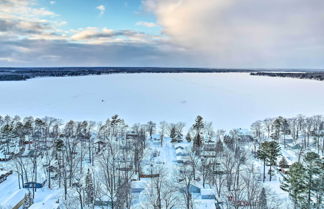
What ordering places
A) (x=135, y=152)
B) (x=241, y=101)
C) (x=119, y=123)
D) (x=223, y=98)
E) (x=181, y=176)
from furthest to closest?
(x=223, y=98)
(x=241, y=101)
(x=119, y=123)
(x=135, y=152)
(x=181, y=176)

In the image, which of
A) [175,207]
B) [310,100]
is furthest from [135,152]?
[310,100]

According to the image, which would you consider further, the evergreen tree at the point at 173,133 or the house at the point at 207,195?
the evergreen tree at the point at 173,133

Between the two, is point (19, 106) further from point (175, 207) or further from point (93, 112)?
point (175, 207)

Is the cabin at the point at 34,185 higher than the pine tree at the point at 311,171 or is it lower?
lower

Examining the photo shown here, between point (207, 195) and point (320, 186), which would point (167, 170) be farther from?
point (320, 186)

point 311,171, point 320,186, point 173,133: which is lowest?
point 173,133

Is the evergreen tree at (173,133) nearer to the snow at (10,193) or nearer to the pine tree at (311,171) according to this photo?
the snow at (10,193)

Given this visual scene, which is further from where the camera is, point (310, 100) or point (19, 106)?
point (310, 100)

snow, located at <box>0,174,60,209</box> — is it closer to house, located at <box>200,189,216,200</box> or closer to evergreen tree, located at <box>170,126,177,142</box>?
house, located at <box>200,189,216,200</box>

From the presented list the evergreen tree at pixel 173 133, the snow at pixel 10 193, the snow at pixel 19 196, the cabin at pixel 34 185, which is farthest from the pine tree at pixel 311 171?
the cabin at pixel 34 185

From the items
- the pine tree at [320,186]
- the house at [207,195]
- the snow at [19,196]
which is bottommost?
the snow at [19,196]

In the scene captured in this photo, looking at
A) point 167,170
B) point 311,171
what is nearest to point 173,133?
point 167,170
